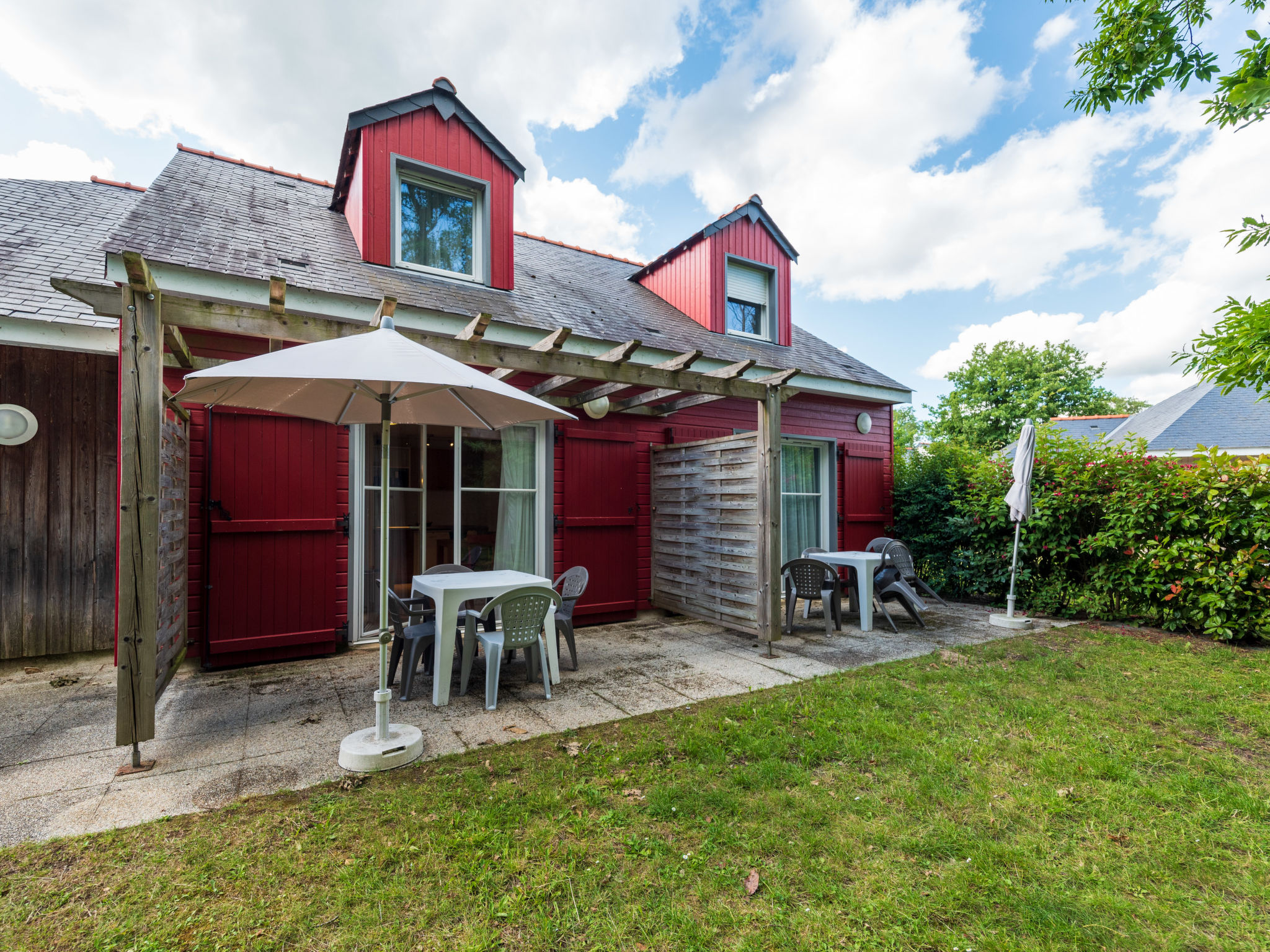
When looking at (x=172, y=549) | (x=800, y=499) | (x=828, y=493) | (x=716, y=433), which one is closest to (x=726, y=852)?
(x=172, y=549)

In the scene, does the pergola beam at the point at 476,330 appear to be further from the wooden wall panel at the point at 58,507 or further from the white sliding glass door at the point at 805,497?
the white sliding glass door at the point at 805,497

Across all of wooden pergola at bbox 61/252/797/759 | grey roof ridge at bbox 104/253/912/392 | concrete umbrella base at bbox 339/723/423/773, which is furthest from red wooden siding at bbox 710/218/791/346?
concrete umbrella base at bbox 339/723/423/773

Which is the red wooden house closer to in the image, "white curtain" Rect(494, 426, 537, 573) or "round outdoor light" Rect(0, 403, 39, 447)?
"white curtain" Rect(494, 426, 537, 573)

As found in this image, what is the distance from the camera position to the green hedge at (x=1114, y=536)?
5.18 meters

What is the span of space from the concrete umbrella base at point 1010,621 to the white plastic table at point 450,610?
4996 mm

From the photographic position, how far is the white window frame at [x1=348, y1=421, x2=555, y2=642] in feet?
16.4

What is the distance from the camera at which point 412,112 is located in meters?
6.06

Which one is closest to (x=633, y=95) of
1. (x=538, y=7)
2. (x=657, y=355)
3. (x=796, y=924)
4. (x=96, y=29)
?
(x=538, y=7)

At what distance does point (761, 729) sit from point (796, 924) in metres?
1.51

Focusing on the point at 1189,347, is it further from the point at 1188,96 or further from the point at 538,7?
the point at 538,7

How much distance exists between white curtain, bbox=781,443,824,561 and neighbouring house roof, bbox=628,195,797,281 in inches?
131

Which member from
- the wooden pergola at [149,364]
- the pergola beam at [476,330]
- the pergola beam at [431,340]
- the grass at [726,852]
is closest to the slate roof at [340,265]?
the pergola beam at [431,340]

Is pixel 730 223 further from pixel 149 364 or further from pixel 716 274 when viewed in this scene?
pixel 149 364

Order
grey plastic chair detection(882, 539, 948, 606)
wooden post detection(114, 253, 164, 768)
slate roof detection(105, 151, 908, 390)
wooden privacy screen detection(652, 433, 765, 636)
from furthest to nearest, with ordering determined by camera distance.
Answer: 1. grey plastic chair detection(882, 539, 948, 606)
2. wooden privacy screen detection(652, 433, 765, 636)
3. slate roof detection(105, 151, 908, 390)
4. wooden post detection(114, 253, 164, 768)
